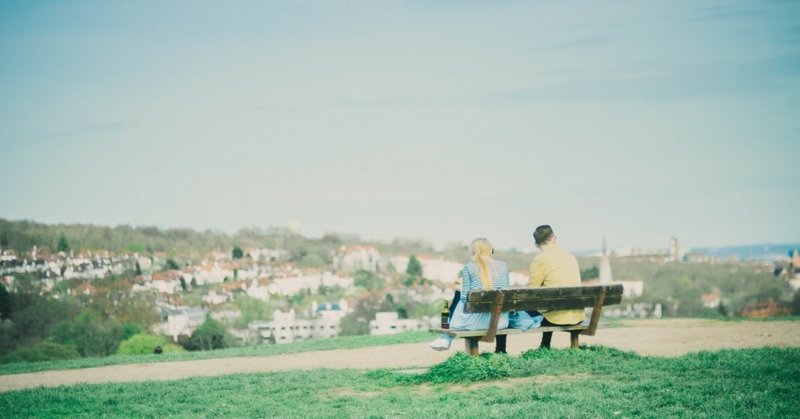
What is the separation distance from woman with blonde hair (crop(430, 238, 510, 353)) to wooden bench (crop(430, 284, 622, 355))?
0.46 feet

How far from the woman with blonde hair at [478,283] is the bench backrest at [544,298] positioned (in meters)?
0.26

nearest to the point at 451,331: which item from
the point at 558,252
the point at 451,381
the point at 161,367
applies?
the point at 451,381

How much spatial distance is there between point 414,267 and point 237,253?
2164 centimetres

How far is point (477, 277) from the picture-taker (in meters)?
11.0

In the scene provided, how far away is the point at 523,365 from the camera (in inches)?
405

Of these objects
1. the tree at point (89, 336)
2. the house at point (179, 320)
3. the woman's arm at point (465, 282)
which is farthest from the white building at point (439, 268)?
the woman's arm at point (465, 282)

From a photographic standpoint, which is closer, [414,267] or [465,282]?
[465,282]

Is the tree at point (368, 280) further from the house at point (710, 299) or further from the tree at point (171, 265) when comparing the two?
the house at point (710, 299)

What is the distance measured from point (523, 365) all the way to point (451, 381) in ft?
2.75

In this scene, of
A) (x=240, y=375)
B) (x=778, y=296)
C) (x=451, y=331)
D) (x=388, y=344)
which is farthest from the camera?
(x=778, y=296)

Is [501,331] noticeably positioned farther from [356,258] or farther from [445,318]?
[356,258]

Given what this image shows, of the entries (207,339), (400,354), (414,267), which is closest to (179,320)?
(207,339)

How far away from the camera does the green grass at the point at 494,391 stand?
8039 mm

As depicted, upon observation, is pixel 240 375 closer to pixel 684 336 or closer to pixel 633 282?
pixel 684 336
